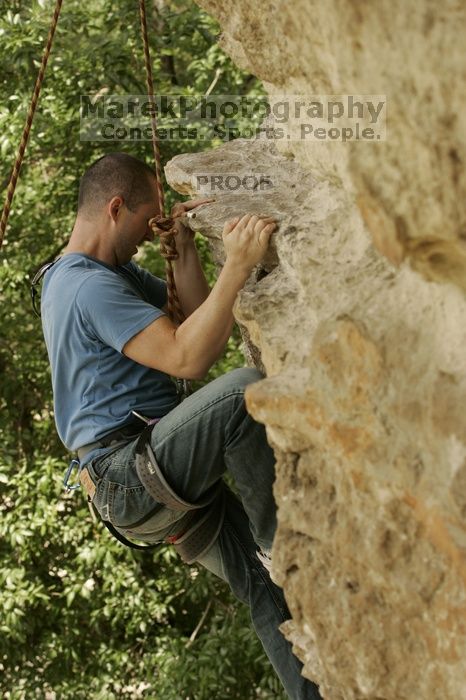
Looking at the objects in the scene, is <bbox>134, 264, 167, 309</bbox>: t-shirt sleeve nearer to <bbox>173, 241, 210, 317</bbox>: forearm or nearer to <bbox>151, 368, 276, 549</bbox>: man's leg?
<bbox>173, 241, 210, 317</bbox>: forearm

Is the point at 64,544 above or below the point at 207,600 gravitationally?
above

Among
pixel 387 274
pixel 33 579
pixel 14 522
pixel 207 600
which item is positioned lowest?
pixel 207 600

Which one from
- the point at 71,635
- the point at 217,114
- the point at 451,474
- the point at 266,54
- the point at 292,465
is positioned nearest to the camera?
the point at 451,474

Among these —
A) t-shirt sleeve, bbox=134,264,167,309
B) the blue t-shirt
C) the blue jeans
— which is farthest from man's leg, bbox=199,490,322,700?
t-shirt sleeve, bbox=134,264,167,309

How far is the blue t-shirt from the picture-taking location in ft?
8.94

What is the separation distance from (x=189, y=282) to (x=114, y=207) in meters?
0.34

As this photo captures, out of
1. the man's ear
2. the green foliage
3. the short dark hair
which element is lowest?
the green foliage

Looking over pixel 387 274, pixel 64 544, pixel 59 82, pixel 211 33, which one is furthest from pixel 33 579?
pixel 387 274

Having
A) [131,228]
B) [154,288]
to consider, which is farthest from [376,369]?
[154,288]

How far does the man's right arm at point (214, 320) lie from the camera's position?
8.29 feet

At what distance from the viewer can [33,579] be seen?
573 centimetres

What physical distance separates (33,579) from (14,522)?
0.42 m

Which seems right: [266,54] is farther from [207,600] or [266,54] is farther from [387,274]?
[207,600]

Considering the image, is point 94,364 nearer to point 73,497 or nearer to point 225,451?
point 225,451
